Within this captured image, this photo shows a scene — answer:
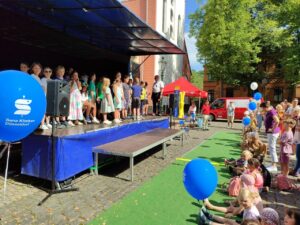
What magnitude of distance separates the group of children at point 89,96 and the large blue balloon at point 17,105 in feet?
4.14

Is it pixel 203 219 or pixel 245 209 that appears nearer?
pixel 245 209

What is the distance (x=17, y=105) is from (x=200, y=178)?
9.01 ft

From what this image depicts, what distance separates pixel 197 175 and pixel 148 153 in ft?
20.3

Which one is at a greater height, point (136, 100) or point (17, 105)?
point (136, 100)

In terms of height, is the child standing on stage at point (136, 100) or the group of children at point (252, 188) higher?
the child standing on stage at point (136, 100)

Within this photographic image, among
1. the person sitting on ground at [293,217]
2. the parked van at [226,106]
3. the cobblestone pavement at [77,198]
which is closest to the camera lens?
the person sitting on ground at [293,217]

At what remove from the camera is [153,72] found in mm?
21594

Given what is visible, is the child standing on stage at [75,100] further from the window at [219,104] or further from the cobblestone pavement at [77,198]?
the window at [219,104]

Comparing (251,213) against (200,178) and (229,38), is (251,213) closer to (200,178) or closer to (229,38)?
(200,178)

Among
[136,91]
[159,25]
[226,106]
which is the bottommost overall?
[226,106]

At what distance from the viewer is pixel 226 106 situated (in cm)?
2330

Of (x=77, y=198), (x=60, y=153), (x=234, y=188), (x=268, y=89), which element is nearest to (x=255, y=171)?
(x=234, y=188)

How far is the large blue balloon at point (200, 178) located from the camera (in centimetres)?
333

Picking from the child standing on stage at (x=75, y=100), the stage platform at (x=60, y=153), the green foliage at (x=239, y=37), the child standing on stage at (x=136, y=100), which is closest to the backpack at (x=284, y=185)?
the stage platform at (x=60, y=153)
